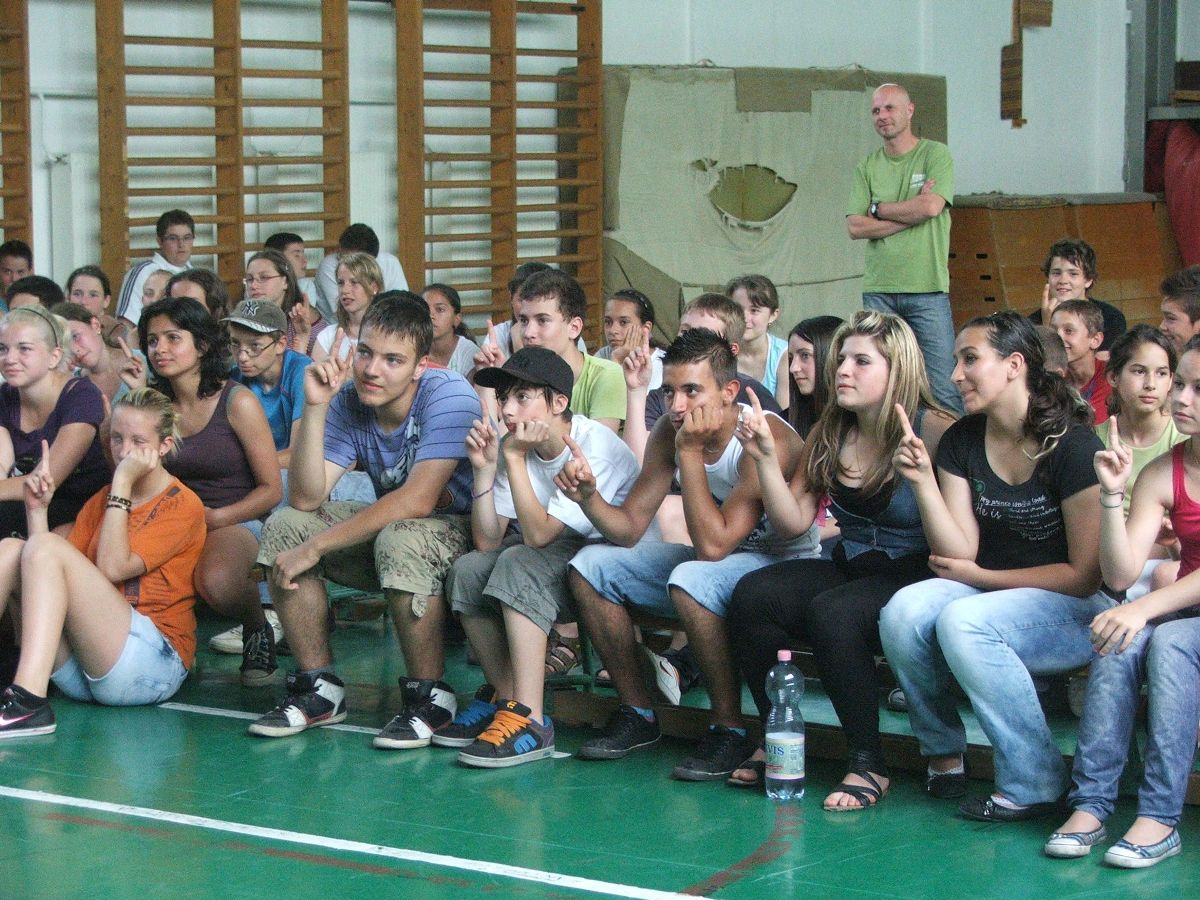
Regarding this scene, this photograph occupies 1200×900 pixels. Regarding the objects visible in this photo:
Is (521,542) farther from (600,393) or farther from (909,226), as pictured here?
(909,226)

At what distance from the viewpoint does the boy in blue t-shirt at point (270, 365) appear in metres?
5.45

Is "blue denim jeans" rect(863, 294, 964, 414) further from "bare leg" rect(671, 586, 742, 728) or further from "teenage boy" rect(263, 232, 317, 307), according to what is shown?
"bare leg" rect(671, 586, 742, 728)

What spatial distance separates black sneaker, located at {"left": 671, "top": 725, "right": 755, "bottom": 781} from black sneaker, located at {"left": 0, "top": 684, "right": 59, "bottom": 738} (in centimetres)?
175

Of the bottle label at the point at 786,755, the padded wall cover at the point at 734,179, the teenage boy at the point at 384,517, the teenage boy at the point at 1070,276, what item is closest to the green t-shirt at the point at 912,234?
the teenage boy at the point at 1070,276

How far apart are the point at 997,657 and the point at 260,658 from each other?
2458 mm

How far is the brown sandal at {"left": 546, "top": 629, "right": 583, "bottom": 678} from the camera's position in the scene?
16.1ft

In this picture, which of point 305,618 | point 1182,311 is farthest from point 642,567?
point 1182,311

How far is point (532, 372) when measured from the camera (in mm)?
4188

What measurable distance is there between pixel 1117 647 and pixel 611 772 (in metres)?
1.30

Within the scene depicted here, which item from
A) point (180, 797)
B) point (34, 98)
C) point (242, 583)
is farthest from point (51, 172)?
point (180, 797)

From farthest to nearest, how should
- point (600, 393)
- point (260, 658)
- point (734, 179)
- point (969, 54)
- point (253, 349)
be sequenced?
point (969, 54), point (734, 179), point (253, 349), point (600, 393), point (260, 658)

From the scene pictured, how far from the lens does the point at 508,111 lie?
9.86 meters

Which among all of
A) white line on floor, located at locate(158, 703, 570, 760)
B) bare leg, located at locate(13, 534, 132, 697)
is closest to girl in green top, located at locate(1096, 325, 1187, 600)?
white line on floor, located at locate(158, 703, 570, 760)

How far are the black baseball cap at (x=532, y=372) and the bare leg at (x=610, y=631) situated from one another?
51cm
